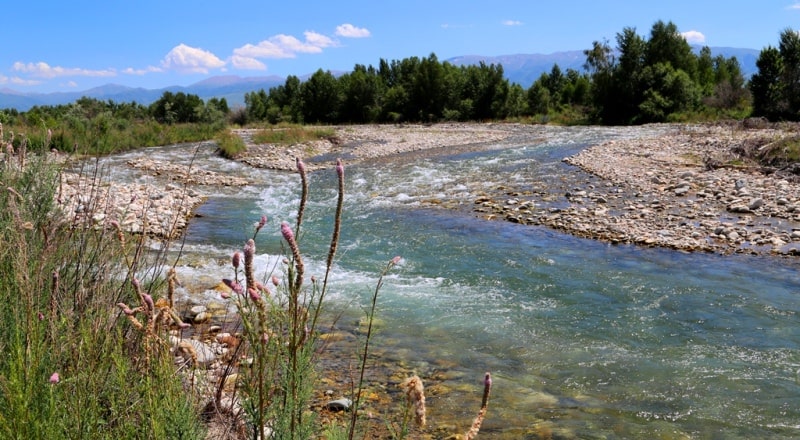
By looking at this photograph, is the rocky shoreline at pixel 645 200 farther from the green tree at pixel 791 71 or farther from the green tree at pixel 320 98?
the green tree at pixel 320 98

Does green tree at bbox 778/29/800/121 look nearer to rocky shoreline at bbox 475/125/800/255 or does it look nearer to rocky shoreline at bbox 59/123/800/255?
rocky shoreline at bbox 59/123/800/255

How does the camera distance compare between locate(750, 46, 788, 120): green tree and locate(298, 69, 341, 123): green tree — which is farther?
locate(298, 69, 341, 123): green tree

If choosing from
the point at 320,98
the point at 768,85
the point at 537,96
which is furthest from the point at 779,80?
the point at 320,98

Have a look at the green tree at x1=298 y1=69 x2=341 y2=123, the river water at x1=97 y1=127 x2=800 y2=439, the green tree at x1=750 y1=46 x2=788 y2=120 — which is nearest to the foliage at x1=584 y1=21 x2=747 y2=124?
the green tree at x1=750 y1=46 x2=788 y2=120

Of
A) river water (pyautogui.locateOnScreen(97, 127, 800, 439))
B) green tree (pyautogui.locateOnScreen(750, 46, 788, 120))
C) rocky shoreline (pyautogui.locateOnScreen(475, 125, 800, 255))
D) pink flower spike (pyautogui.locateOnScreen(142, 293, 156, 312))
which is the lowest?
river water (pyautogui.locateOnScreen(97, 127, 800, 439))

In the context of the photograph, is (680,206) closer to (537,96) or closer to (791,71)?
(791,71)

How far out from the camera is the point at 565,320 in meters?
8.29

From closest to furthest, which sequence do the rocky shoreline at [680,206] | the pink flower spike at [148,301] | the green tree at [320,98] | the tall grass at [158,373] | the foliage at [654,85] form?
the tall grass at [158,373]
the pink flower spike at [148,301]
the rocky shoreline at [680,206]
the foliage at [654,85]
the green tree at [320,98]

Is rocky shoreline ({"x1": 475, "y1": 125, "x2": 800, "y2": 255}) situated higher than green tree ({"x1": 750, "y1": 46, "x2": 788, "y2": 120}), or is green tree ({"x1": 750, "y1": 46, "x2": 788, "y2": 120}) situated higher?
green tree ({"x1": 750, "y1": 46, "x2": 788, "y2": 120})

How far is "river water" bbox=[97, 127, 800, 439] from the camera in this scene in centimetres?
575

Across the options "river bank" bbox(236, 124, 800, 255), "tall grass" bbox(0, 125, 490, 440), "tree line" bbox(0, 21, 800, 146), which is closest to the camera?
"tall grass" bbox(0, 125, 490, 440)

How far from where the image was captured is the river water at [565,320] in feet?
18.9

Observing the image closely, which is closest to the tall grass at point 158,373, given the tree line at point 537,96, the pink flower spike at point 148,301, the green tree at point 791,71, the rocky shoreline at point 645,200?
the pink flower spike at point 148,301

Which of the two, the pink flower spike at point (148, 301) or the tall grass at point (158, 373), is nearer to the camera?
the tall grass at point (158, 373)
